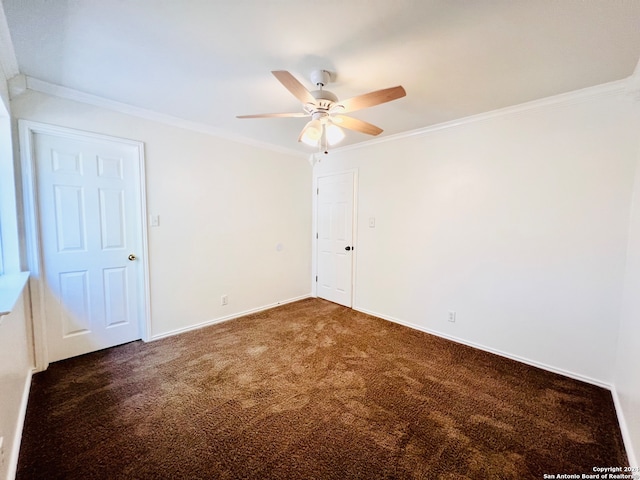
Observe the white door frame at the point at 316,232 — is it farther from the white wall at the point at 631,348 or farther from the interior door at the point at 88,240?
the white wall at the point at 631,348

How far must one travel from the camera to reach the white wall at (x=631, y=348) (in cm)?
150

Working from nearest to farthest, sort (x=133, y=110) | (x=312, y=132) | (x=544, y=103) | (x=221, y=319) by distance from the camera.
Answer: (x=312, y=132) < (x=544, y=103) < (x=133, y=110) < (x=221, y=319)

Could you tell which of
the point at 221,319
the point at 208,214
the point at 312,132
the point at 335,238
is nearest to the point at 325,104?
the point at 312,132

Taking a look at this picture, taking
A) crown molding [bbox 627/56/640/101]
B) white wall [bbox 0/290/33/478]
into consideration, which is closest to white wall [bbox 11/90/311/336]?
white wall [bbox 0/290/33/478]

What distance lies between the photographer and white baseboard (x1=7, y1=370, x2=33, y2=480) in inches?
52.1

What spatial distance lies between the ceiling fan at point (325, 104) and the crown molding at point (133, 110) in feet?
4.66

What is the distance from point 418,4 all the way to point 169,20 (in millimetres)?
1297

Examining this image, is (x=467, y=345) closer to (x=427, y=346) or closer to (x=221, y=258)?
(x=427, y=346)

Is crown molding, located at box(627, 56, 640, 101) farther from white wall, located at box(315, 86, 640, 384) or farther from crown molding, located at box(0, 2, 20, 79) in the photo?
crown molding, located at box(0, 2, 20, 79)

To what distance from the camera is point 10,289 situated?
5.19 ft

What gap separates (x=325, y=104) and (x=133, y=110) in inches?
80.0

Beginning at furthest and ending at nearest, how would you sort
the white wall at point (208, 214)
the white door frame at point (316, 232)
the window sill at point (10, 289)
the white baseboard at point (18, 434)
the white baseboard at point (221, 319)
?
the white door frame at point (316, 232), the white baseboard at point (221, 319), the white wall at point (208, 214), the white baseboard at point (18, 434), the window sill at point (10, 289)

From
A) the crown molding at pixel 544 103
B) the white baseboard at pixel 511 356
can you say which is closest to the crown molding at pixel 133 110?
the crown molding at pixel 544 103

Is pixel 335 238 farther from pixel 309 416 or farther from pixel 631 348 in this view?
pixel 631 348
